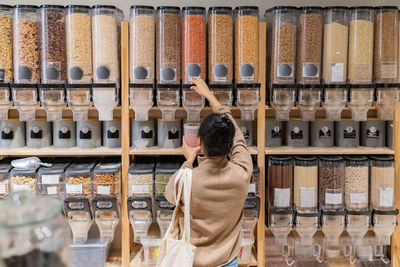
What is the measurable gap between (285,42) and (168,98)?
2.18 feet

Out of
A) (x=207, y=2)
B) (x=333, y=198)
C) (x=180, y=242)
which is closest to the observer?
(x=180, y=242)

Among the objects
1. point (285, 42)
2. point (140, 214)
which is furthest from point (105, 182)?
point (285, 42)

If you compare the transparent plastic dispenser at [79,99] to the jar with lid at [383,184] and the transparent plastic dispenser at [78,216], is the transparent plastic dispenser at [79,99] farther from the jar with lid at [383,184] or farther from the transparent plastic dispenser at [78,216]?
the jar with lid at [383,184]

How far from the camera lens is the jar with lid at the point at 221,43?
2.06 metres

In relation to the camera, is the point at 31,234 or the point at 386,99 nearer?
the point at 31,234

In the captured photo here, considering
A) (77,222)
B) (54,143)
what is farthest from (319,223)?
(54,143)

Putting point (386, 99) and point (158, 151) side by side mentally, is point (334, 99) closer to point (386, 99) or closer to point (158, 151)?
point (386, 99)

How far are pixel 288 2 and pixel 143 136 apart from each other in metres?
1.24

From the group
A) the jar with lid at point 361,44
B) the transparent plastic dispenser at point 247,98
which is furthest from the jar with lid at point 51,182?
the jar with lid at point 361,44

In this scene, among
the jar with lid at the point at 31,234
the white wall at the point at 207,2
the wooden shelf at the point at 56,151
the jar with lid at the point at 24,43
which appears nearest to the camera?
the jar with lid at the point at 31,234

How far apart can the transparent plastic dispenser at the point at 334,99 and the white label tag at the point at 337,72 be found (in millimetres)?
32

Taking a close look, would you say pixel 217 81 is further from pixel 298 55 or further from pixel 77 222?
pixel 77 222

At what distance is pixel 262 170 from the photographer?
222 centimetres

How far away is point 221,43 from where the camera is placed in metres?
2.06
